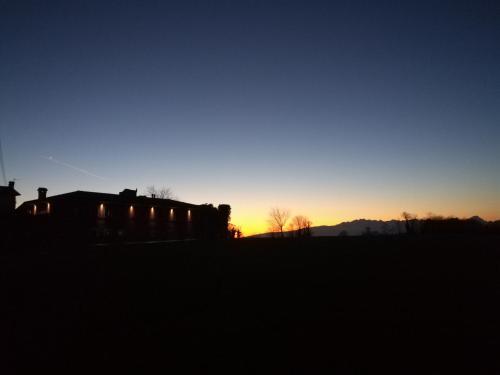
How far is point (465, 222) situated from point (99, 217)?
68.8 meters

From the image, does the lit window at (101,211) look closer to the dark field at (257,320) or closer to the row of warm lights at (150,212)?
the row of warm lights at (150,212)

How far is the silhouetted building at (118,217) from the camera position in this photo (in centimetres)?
3942

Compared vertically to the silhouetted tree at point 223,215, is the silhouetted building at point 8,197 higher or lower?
higher

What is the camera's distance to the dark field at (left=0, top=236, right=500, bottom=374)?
655cm

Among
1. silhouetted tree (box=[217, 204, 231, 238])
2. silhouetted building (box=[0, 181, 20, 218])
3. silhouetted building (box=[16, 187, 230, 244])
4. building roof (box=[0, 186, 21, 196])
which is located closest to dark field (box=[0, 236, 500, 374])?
silhouetted building (box=[16, 187, 230, 244])

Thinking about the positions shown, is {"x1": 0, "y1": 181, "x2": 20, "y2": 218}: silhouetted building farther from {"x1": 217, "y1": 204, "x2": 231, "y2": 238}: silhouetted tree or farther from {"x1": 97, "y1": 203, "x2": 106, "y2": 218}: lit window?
{"x1": 217, "y1": 204, "x2": 231, "y2": 238}: silhouetted tree

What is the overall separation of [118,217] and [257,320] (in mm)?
45161

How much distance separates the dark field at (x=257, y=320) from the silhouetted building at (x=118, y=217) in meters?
27.6

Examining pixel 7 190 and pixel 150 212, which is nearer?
pixel 150 212

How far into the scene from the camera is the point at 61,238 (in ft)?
126

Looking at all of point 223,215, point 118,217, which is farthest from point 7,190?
→ point 223,215

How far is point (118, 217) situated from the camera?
4806cm

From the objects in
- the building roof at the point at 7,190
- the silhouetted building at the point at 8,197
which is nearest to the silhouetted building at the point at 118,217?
the silhouetted building at the point at 8,197

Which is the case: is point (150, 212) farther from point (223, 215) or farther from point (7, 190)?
point (7, 190)
